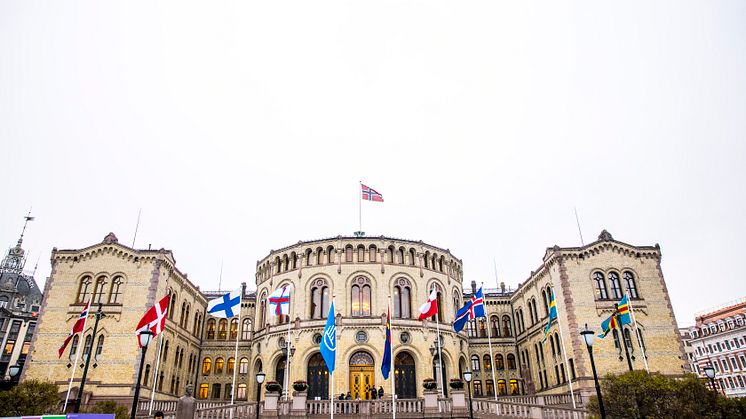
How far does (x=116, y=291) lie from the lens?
129 feet

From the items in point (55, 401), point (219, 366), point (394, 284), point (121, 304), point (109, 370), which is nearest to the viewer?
point (55, 401)

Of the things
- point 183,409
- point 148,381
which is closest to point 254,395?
point 148,381

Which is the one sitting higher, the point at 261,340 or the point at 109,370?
the point at 261,340

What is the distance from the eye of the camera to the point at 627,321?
33156 mm

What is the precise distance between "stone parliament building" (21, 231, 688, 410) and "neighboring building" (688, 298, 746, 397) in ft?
113

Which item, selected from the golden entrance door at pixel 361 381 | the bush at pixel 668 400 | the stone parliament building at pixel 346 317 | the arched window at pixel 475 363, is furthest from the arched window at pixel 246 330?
the bush at pixel 668 400

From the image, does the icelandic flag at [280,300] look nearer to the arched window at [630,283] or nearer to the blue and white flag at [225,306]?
the blue and white flag at [225,306]

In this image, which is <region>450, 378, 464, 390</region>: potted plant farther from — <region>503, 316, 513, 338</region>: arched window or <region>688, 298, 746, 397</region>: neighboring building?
<region>688, 298, 746, 397</region>: neighboring building

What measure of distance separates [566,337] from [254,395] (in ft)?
98.9

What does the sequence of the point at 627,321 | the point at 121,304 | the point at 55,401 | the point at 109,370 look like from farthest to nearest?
the point at 121,304 < the point at 109,370 < the point at 627,321 < the point at 55,401

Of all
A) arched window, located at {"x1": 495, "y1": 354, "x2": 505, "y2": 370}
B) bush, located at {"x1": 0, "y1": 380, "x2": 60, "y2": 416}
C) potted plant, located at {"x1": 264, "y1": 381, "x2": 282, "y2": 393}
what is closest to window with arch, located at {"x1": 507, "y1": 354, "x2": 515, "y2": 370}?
arched window, located at {"x1": 495, "y1": 354, "x2": 505, "y2": 370}

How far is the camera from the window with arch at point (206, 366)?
49.8m

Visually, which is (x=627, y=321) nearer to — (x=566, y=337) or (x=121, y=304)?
(x=566, y=337)

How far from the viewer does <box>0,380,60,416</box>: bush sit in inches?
816
